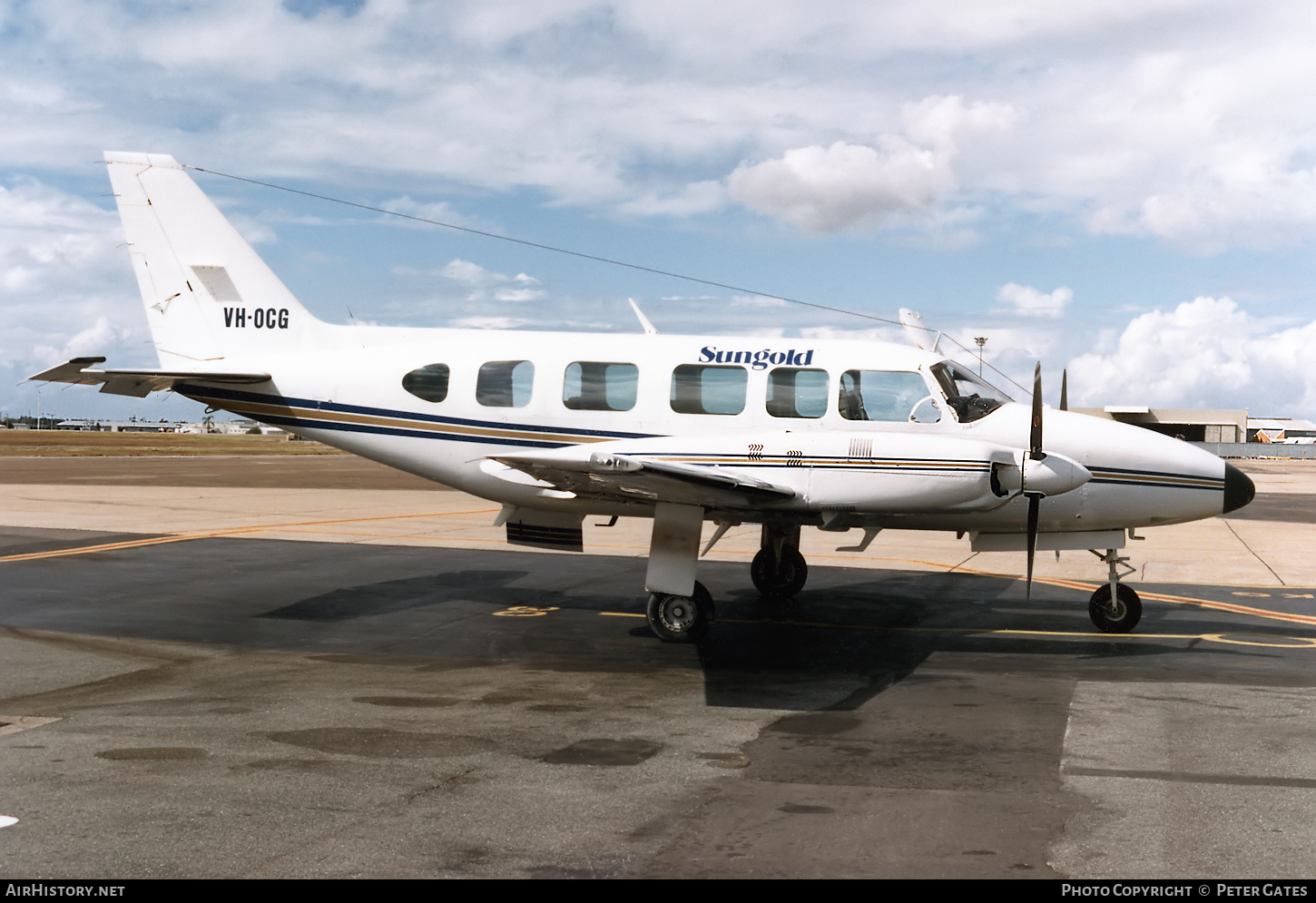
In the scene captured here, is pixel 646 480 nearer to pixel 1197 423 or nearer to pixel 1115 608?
pixel 1115 608

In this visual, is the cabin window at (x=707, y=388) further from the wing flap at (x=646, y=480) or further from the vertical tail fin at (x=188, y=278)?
the vertical tail fin at (x=188, y=278)

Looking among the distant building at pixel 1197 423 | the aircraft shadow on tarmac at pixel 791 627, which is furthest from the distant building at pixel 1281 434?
the aircraft shadow on tarmac at pixel 791 627

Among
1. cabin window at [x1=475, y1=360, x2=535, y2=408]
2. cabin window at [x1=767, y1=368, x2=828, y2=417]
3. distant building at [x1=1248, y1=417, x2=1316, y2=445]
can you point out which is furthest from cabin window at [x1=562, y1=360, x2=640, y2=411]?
distant building at [x1=1248, y1=417, x2=1316, y2=445]

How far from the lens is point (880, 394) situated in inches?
488

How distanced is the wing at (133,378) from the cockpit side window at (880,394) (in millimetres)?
7507

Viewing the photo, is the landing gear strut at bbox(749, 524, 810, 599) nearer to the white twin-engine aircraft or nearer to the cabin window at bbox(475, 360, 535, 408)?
the white twin-engine aircraft

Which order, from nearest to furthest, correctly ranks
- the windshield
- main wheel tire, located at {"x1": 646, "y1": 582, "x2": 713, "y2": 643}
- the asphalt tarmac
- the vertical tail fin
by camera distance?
1. the asphalt tarmac
2. main wheel tire, located at {"x1": 646, "y1": 582, "x2": 713, "y2": 643}
3. the windshield
4. the vertical tail fin

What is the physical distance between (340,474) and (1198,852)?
4704 cm

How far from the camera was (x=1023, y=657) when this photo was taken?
11.4 metres

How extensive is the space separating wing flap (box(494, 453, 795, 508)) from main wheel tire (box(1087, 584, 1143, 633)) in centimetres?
452

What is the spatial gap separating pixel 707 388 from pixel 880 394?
2.04 meters

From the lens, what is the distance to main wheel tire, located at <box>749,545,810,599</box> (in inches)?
597

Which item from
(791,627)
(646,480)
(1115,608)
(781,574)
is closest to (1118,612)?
(1115,608)
